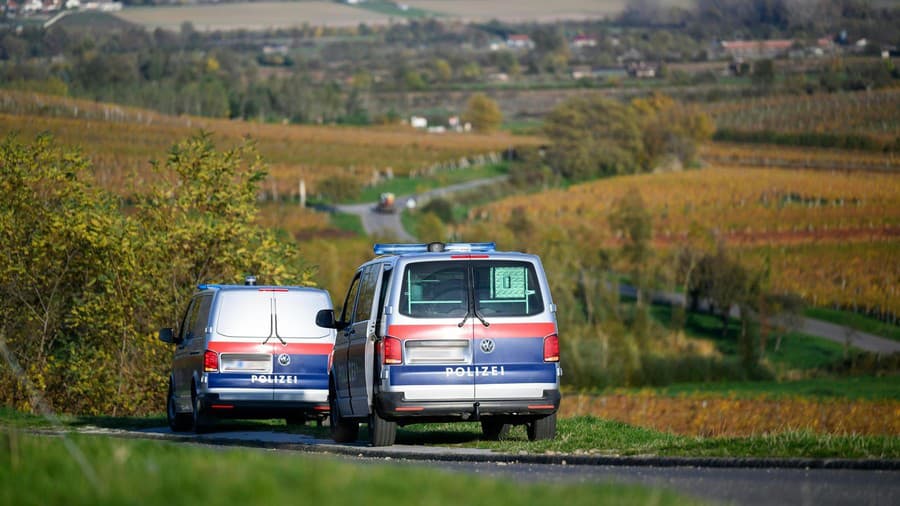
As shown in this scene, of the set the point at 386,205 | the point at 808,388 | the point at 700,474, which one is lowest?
the point at 386,205

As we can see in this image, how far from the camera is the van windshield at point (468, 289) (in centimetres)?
1768

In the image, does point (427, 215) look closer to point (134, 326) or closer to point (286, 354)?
point (134, 326)

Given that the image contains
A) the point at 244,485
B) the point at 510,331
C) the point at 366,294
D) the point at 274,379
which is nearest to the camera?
the point at 244,485

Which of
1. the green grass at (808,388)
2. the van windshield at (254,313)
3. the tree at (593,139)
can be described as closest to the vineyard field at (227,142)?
the tree at (593,139)

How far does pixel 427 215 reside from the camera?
11900cm

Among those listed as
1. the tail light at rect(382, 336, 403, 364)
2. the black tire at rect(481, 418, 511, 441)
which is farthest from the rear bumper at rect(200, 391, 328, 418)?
the tail light at rect(382, 336, 403, 364)

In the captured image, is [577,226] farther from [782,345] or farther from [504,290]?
[504,290]

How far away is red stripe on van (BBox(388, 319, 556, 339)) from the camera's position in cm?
1756

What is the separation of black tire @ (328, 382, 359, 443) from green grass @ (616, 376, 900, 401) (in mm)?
47307

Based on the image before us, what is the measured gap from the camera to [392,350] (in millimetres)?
17578

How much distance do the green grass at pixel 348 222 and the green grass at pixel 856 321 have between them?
35.3 metres

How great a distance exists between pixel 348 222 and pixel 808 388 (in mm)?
A: 58130

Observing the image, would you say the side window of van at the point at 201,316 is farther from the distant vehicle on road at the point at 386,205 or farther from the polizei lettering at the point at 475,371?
the distant vehicle on road at the point at 386,205

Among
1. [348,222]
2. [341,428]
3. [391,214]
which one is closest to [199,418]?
[341,428]
